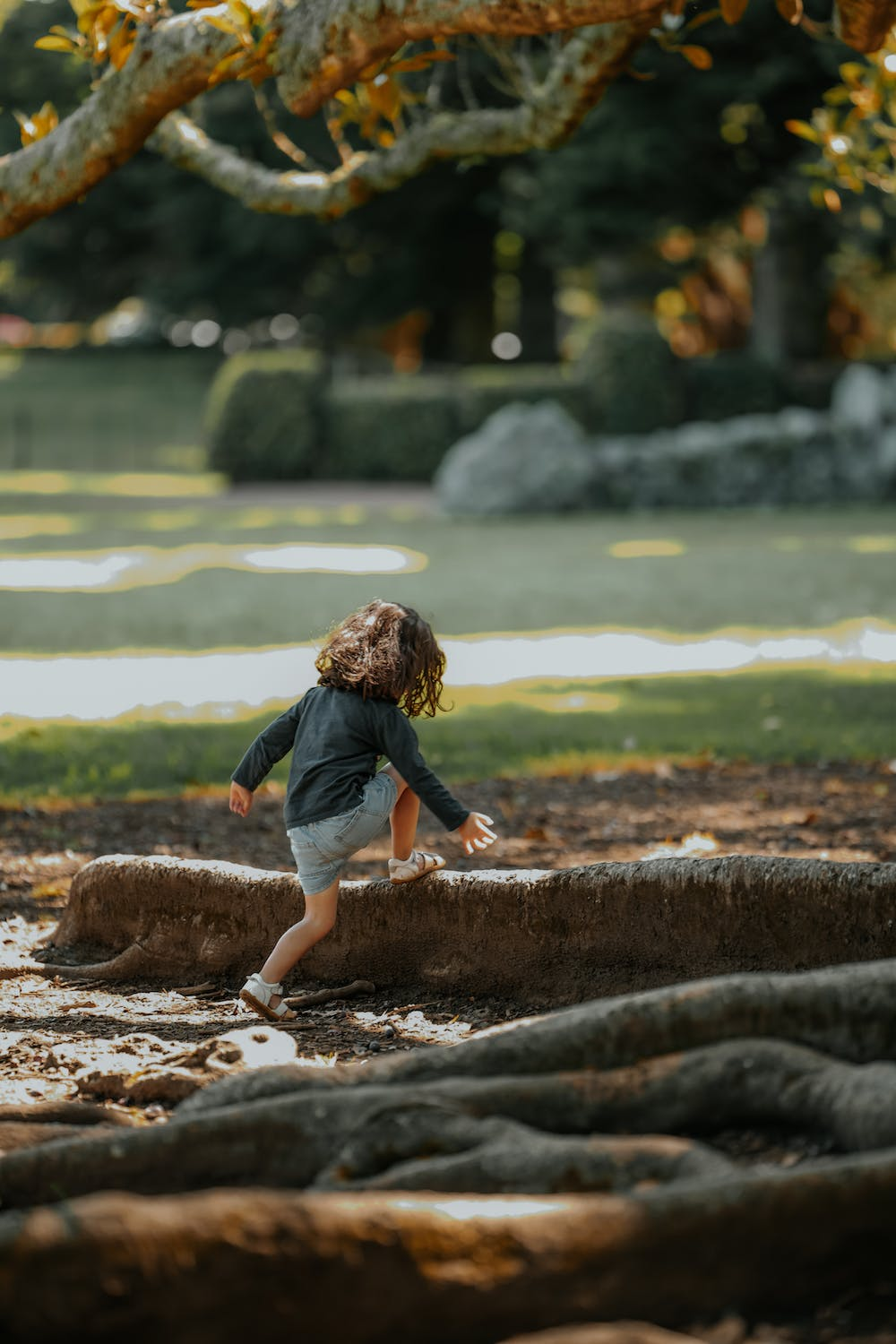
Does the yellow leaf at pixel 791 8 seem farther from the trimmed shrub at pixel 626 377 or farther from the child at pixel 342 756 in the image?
the trimmed shrub at pixel 626 377

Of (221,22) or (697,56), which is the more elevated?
(697,56)

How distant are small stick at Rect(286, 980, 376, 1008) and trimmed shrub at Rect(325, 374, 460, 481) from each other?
81.0 ft

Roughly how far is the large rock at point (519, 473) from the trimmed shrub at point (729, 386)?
19.2 feet

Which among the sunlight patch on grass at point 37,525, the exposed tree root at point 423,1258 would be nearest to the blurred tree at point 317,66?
the exposed tree root at point 423,1258

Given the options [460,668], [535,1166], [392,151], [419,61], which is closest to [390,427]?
[460,668]

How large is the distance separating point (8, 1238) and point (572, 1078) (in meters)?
1.14

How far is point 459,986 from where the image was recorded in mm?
4770

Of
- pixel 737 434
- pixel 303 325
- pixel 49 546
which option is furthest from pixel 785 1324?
pixel 303 325

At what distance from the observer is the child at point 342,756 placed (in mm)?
4570

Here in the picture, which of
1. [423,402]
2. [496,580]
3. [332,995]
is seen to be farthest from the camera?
[423,402]

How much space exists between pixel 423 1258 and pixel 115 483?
30.7 meters

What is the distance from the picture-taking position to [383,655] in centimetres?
455

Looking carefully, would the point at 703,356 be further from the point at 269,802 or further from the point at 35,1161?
the point at 35,1161

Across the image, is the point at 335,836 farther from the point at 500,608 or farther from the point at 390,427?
the point at 390,427
